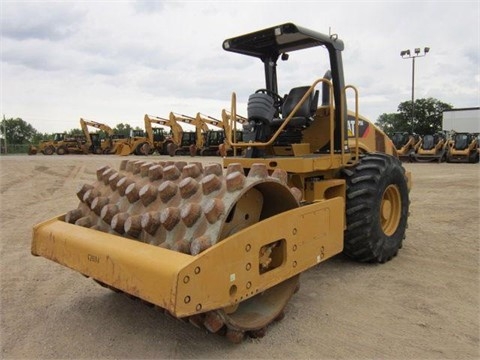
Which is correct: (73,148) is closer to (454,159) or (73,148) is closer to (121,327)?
(454,159)

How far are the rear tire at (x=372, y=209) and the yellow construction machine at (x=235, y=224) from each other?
0.05 ft

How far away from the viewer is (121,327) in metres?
3.44

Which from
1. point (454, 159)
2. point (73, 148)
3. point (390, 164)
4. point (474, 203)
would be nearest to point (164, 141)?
point (73, 148)

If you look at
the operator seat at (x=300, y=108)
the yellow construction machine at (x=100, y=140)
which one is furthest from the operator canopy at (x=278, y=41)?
the yellow construction machine at (x=100, y=140)

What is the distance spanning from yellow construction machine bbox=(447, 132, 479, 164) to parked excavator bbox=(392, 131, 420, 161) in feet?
5.86

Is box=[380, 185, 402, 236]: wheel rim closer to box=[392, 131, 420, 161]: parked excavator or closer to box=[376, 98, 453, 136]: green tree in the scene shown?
box=[392, 131, 420, 161]: parked excavator

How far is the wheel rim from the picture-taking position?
5117mm

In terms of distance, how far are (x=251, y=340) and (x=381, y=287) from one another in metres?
1.70

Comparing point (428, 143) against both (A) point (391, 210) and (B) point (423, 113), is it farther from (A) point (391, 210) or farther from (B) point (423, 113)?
(B) point (423, 113)

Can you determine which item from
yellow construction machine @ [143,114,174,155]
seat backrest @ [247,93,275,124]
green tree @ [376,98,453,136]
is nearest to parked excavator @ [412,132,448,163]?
yellow construction machine @ [143,114,174,155]

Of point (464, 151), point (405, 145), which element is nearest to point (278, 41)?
point (405, 145)

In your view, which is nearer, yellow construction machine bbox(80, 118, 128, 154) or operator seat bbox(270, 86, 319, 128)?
operator seat bbox(270, 86, 319, 128)

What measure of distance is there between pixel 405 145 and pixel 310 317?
23.0 metres

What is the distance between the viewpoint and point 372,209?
4.58m
